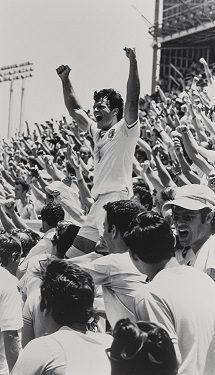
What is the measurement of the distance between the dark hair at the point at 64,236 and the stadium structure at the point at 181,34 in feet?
92.9

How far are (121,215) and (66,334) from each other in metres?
1.03

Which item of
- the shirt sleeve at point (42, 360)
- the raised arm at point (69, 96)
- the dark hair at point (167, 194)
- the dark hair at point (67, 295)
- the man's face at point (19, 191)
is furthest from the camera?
the man's face at point (19, 191)

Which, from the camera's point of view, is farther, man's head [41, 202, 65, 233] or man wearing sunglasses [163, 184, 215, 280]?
man's head [41, 202, 65, 233]

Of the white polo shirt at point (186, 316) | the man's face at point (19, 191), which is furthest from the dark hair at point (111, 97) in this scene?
the man's face at point (19, 191)

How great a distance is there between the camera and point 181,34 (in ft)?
125

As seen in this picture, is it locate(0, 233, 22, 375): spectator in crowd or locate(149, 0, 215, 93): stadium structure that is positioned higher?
locate(149, 0, 215, 93): stadium structure

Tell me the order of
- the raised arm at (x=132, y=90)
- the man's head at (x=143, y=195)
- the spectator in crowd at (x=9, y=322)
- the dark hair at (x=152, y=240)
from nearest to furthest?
the dark hair at (x=152, y=240), the spectator in crowd at (x=9, y=322), the raised arm at (x=132, y=90), the man's head at (x=143, y=195)

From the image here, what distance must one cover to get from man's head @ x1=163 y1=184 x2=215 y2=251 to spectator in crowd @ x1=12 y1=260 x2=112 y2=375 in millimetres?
1007

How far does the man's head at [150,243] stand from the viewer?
315 centimetres

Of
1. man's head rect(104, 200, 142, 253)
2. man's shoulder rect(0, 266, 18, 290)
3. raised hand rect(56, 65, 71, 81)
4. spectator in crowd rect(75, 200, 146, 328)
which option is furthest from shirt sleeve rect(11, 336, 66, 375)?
raised hand rect(56, 65, 71, 81)

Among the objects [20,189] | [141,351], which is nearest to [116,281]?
[141,351]

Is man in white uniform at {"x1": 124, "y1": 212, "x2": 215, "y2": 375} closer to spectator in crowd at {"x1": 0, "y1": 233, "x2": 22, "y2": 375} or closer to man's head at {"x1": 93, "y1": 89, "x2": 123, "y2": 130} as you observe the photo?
spectator in crowd at {"x1": 0, "y1": 233, "x2": 22, "y2": 375}

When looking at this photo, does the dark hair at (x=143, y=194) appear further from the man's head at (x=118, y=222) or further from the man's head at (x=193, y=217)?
the man's head at (x=118, y=222)

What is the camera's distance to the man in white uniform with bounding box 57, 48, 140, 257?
195 inches
